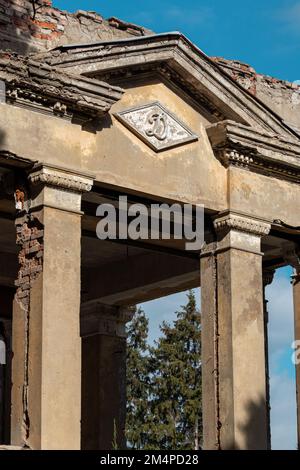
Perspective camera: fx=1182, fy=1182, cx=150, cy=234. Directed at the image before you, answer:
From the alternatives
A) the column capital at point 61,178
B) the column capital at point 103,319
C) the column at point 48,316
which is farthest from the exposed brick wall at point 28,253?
the column capital at point 103,319

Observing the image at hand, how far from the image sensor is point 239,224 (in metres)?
14.0

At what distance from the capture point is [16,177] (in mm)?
12398

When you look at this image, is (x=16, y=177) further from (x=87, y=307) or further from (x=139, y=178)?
(x=87, y=307)

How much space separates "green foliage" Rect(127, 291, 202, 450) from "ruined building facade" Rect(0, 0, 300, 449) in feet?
57.7

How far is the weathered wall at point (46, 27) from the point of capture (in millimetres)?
12703

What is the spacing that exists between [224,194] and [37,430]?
3.97 m

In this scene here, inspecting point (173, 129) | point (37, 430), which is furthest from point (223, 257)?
point (37, 430)

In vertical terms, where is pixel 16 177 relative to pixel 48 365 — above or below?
above

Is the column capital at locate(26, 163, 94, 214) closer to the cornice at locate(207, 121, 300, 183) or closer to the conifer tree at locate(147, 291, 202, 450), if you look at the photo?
the cornice at locate(207, 121, 300, 183)

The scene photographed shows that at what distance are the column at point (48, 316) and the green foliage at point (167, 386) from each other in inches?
820

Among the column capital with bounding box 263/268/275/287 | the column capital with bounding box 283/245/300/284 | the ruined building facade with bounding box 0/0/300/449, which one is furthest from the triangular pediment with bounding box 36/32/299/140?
the column capital with bounding box 263/268/275/287

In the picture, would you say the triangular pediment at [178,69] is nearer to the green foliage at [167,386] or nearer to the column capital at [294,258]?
the column capital at [294,258]

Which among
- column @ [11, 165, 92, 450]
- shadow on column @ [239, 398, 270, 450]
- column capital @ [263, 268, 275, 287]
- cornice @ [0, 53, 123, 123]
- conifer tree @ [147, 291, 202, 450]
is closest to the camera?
column @ [11, 165, 92, 450]

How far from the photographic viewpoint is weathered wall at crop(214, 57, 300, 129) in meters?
15.0
